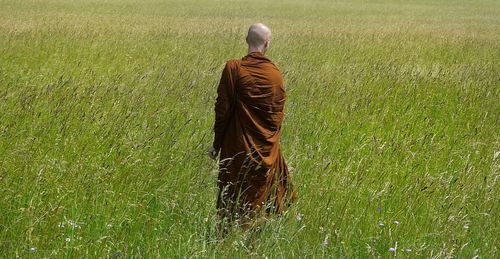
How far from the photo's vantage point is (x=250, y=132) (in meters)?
4.38

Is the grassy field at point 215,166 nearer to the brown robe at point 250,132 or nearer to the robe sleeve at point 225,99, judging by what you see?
the brown robe at point 250,132

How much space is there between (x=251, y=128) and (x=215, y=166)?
374mm

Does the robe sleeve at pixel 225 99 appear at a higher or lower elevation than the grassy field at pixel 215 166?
higher

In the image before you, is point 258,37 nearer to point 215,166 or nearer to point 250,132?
point 250,132

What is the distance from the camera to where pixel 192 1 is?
42.9m

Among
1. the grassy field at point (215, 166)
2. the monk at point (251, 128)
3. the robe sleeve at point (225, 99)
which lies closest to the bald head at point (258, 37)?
the monk at point (251, 128)

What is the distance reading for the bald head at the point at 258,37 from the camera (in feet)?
14.4

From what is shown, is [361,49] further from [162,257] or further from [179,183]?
[162,257]

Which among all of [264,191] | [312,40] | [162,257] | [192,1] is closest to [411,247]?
[264,191]

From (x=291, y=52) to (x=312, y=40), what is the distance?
262 centimetres

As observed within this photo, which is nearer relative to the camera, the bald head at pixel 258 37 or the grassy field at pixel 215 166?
the grassy field at pixel 215 166

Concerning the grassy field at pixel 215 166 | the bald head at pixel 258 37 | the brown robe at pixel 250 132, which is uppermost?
the bald head at pixel 258 37

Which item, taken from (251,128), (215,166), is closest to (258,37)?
(251,128)

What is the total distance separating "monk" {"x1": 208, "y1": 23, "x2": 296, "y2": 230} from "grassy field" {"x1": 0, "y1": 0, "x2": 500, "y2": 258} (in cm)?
24
